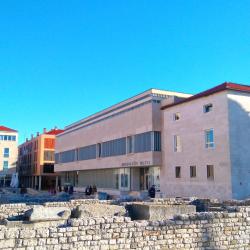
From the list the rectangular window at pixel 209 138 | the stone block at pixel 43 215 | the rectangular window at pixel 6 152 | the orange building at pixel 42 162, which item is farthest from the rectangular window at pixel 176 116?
the rectangular window at pixel 6 152

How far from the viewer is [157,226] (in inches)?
354

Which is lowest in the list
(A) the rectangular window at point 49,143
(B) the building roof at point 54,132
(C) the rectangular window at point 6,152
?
(C) the rectangular window at point 6,152

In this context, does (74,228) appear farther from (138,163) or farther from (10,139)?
(10,139)

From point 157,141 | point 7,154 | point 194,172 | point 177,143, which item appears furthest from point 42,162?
point 194,172

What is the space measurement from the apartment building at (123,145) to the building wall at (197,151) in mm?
1625

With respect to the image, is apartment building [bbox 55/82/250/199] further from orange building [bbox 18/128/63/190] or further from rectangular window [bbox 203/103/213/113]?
orange building [bbox 18/128/63/190]

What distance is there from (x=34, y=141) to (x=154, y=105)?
178ft

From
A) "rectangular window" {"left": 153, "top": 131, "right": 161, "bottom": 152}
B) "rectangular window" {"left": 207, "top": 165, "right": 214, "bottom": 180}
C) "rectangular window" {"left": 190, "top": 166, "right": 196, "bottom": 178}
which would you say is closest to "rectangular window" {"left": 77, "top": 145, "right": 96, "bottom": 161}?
"rectangular window" {"left": 153, "top": 131, "right": 161, "bottom": 152}

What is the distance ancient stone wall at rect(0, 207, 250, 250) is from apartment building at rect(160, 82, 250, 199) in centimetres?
1625

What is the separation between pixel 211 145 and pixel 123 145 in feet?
46.9

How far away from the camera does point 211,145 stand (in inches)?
1132

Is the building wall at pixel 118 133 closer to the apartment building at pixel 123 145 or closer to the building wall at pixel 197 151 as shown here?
the apartment building at pixel 123 145

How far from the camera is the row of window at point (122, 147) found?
1398 inches

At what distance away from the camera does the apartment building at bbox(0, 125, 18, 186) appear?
3287 inches
